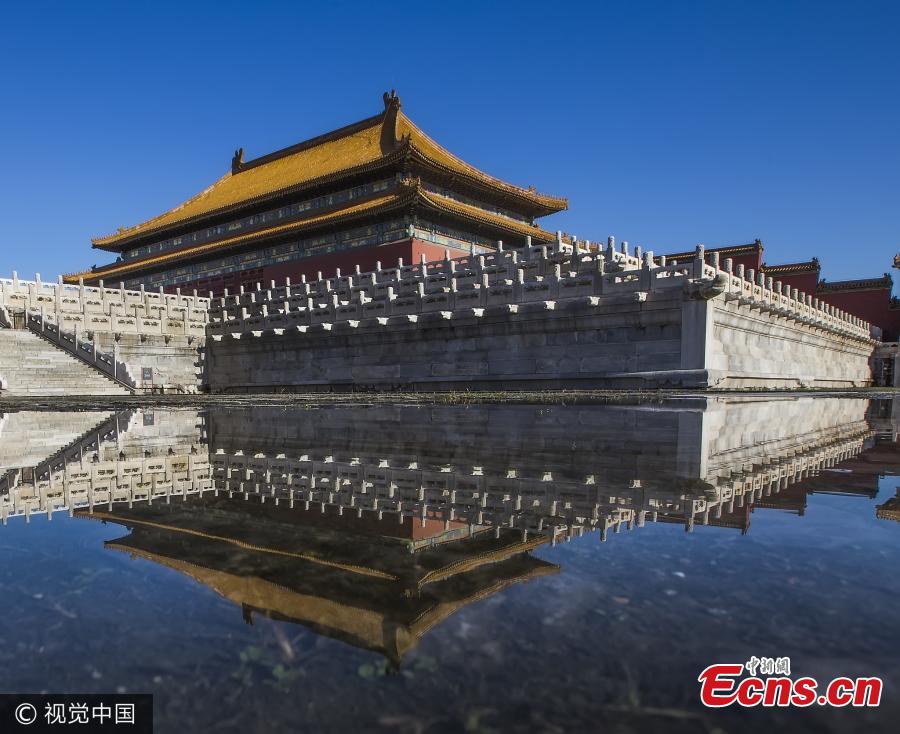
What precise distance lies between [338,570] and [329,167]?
28.1 meters

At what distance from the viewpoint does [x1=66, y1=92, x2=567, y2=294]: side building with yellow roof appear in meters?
23.5

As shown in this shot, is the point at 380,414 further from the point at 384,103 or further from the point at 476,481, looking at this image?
the point at 384,103

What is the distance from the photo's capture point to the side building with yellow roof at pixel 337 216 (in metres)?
23.5

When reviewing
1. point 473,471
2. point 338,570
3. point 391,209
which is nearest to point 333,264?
point 391,209

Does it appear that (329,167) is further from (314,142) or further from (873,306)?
(873,306)

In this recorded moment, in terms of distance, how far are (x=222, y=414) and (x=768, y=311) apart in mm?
14240

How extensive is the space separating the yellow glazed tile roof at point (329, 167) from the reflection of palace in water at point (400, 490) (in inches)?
707

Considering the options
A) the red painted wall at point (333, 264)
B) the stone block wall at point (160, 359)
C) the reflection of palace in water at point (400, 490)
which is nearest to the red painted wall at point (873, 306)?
the red painted wall at point (333, 264)

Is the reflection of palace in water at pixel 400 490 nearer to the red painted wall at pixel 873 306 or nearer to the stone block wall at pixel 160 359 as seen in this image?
the stone block wall at pixel 160 359

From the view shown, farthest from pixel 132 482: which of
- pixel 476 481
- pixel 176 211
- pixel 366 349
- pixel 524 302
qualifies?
pixel 176 211

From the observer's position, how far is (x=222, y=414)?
422 inches

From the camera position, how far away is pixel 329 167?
28.2 m

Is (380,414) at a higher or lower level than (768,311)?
lower

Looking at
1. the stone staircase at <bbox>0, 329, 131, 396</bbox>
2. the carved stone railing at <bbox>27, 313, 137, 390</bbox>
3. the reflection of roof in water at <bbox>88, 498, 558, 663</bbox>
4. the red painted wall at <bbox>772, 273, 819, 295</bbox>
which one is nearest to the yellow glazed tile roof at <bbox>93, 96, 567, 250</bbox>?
the carved stone railing at <bbox>27, 313, 137, 390</bbox>
